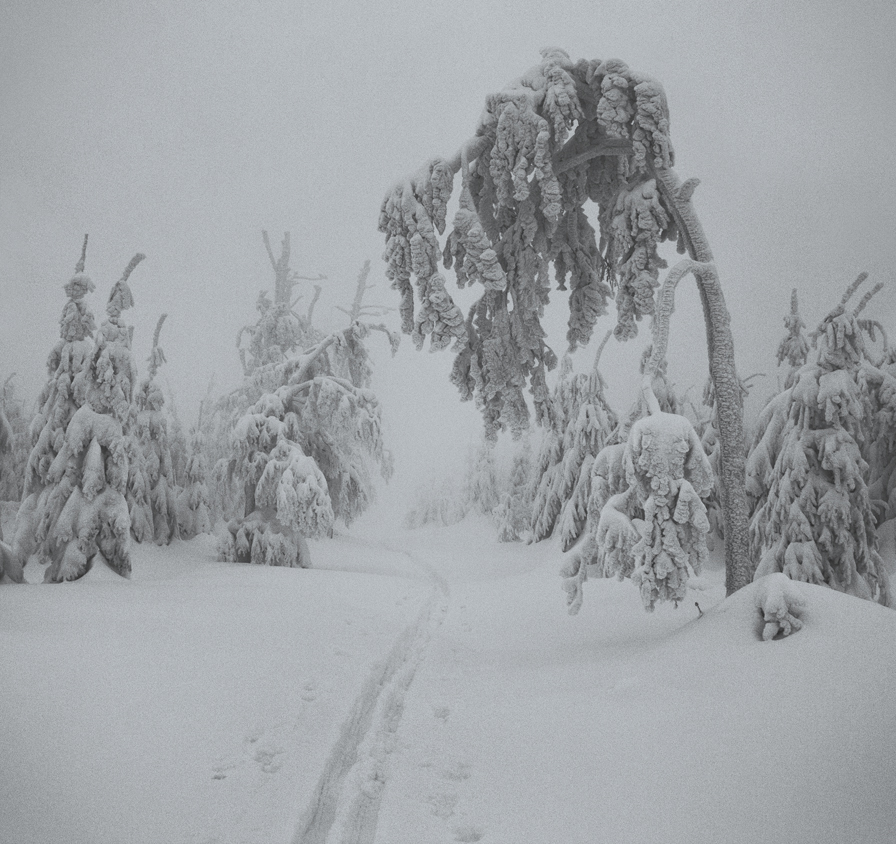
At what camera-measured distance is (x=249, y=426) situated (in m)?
13.9

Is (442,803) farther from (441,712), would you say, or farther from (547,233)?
(547,233)

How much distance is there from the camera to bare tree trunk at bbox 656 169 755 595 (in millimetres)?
6208

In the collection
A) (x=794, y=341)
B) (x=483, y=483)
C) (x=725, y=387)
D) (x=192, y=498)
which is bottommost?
(x=483, y=483)

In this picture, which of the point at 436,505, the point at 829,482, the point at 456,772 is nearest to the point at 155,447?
the point at 456,772

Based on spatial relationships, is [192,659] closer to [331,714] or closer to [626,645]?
[331,714]

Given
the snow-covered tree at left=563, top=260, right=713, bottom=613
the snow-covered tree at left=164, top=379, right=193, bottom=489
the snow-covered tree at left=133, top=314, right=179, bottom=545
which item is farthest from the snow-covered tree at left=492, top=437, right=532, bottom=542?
the snow-covered tree at left=563, top=260, right=713, bottom=613

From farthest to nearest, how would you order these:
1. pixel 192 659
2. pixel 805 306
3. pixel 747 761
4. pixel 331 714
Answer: pixel 805 306, pixel 192 659, pixel 331 714, pixel 747 761

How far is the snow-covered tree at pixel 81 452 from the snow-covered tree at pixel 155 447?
5.32 metres

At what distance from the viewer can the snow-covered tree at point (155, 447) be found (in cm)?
1591

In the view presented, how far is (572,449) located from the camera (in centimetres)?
1803


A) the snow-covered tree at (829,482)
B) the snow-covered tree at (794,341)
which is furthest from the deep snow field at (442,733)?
the snow-covered tree at (794,341)

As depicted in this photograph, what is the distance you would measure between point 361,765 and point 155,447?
15.6 m

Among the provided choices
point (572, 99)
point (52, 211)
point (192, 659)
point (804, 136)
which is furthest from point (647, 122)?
point (52, 211)

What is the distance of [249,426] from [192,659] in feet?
30.7
